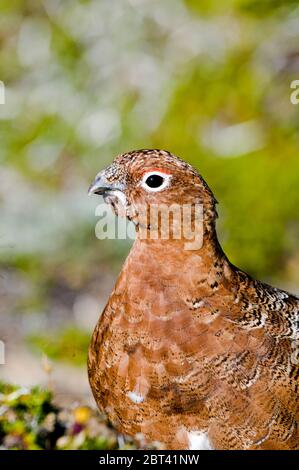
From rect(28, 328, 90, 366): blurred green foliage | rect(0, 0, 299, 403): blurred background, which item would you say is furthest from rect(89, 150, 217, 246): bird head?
rect(0, 0, 299, 403): blurred background

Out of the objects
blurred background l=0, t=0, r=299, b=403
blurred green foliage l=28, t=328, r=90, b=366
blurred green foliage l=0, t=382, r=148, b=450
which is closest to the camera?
blurred green foliage l=0, t=382, r=148, b=450

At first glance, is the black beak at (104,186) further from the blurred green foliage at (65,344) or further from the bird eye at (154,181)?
the blurred green foliage at (65,344)

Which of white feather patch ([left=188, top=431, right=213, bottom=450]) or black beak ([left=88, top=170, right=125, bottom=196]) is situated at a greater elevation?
black beak ([left=88, top=170, right=125, bottom=196])

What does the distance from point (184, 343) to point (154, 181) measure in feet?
2.30

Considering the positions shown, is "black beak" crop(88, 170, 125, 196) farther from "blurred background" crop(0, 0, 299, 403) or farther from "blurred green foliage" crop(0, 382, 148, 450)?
"blurred background" crop(0, 0, 299, 403)

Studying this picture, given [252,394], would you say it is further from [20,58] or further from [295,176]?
[20,58]

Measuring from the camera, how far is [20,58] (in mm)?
8969

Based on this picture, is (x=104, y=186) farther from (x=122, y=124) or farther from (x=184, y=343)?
(x=122, y=124)

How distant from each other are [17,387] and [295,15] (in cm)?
611

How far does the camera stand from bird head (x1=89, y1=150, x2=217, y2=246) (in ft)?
12.1

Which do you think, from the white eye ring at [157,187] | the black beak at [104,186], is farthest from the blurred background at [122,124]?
the white eye ring at [157,187]

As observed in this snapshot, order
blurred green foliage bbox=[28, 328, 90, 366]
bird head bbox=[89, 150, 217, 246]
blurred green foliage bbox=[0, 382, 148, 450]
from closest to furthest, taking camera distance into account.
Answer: blurred green foliage bbox=[0, 382, 148, 450] → bird head bbox=[89, 150, 217, 246] → blurred green foliage bbox=[28, 328, 90, 366]

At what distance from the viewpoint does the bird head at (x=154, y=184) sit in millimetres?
3691

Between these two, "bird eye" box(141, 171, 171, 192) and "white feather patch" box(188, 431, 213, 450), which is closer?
"white feather patch" box(188, 431, 213, 450)
